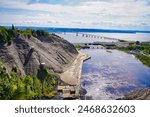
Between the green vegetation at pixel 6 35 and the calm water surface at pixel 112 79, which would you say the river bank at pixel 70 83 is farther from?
the green vegetation at pixel 6 35

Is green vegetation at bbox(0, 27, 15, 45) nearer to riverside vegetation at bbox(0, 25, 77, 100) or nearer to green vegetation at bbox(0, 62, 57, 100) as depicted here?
riverside vegetation at bbox(0, 25, 77, 100)

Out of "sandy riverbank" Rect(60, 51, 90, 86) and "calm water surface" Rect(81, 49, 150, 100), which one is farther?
"sandy riverbank" Rect(60, 51, 90, 86)

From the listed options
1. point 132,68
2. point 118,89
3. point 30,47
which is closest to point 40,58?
point 30,47

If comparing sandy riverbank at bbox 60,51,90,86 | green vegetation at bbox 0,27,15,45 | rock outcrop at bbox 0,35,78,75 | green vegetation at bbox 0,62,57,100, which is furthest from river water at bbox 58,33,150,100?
green vegetation at bbox 0,27,15,45

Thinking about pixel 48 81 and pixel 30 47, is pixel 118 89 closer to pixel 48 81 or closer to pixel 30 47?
pixel 48 81

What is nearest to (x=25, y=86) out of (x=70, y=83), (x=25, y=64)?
(x=70, y=83)

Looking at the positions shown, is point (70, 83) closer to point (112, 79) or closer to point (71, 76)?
point (71, 76)
